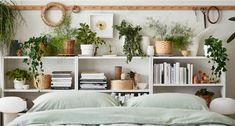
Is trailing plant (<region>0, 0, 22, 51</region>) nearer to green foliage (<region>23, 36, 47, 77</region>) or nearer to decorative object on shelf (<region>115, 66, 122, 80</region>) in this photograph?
green foliage (<region>23, 36, 47, 77</region>)

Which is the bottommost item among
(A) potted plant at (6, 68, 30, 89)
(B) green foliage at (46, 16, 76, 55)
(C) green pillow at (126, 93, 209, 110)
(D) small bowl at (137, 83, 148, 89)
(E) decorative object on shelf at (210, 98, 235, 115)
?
(E) decorative object on shelf at (210, 98, 235, 115)

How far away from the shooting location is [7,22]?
167 inches

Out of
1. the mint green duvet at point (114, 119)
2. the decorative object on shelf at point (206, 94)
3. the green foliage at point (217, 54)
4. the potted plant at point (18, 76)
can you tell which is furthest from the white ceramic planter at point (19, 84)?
the green foliage at point (217, 54)

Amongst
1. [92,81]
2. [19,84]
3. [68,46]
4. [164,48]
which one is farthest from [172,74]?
[19,84]

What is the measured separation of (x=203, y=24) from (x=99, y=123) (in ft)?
6.75

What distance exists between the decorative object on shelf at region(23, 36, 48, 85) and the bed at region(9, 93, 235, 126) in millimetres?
704

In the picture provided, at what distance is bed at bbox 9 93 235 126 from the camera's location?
115 inches

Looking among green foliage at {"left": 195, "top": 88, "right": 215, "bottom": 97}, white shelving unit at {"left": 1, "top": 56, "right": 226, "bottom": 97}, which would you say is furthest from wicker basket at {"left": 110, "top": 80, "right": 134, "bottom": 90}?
green foliage at {"left": 195, "top": 88, "right": 215, "bottom": 97}

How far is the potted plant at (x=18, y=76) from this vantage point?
4266 millimetres

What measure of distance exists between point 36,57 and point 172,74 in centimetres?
147

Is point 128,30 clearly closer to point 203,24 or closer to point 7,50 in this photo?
point 203,24

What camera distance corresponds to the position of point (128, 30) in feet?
13.9

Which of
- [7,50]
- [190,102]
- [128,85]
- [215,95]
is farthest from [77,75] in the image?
[215,95]

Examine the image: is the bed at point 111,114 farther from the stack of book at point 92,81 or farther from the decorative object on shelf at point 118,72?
the decorative object on shelf at point 118,72
